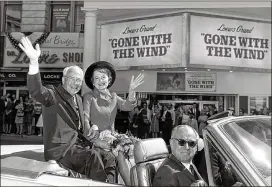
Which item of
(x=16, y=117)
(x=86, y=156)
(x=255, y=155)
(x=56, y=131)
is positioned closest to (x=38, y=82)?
(x=56, y=131)

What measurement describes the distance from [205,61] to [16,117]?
3963mm

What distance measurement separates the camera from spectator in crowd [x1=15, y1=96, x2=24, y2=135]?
245 inches

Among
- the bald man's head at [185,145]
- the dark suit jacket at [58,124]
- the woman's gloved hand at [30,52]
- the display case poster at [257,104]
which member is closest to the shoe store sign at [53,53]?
the display case poster at [257,104]

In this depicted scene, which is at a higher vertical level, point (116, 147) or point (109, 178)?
point (116, 147)

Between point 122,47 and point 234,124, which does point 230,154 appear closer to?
point 234,124

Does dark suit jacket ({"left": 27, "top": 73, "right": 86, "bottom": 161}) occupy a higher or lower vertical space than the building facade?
lower

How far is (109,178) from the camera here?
6.07 feet

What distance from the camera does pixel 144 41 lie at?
6.94m

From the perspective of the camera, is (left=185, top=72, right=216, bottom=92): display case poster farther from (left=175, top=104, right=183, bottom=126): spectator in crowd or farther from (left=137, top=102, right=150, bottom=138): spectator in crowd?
(left=137, top=102, right=150, bottom=138): spectator in crowd

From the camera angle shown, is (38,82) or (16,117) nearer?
(38,82)

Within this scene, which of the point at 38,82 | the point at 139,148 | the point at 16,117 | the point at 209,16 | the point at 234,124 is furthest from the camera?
the point at 209,16

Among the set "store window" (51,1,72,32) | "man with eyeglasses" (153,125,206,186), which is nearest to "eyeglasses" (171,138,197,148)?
"man with eyeglasses" (153,125,206,186)

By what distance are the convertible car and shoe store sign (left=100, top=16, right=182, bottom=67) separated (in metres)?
5.33

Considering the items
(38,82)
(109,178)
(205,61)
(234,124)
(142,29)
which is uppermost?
(142,29)
